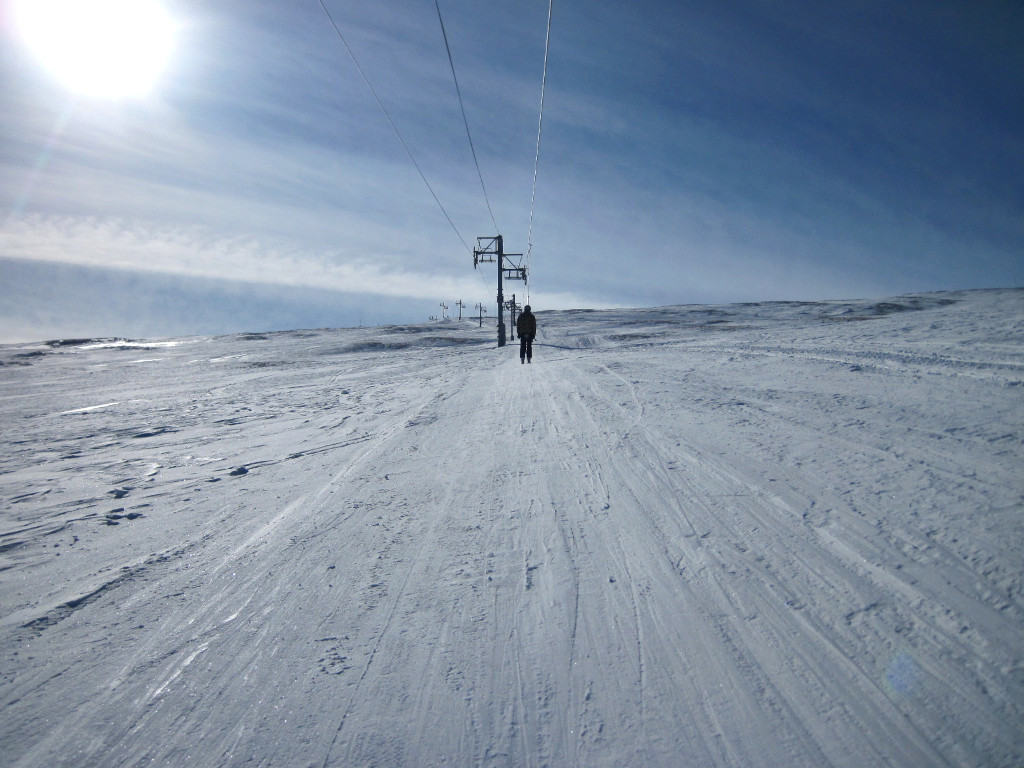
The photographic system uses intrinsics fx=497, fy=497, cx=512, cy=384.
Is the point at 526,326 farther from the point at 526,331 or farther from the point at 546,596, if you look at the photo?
the point at 546,596

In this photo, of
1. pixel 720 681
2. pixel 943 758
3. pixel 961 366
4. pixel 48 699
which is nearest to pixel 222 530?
pixel 48 699

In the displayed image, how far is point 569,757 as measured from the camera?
1.90 metres

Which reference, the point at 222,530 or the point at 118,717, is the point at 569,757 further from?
the point at 222,530

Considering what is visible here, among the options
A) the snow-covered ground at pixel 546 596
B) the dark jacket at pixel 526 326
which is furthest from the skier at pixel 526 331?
the snow-covered ground at pixel 546 596

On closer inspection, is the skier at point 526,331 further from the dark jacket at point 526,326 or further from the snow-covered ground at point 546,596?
the snow-covered ground at point 546,596

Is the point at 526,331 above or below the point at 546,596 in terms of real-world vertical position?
above

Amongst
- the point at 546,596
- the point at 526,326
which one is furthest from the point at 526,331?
the point at 546,596

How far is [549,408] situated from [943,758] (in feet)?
20.1

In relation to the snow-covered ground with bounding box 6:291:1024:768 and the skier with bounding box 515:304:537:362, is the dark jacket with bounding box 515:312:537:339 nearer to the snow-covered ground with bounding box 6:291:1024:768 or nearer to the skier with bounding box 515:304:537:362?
the skier with bounding box 515:304:537:362

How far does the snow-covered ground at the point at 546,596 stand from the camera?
78.2 inches

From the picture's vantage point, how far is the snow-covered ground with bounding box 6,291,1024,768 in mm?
1985

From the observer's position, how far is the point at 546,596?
9.27ft

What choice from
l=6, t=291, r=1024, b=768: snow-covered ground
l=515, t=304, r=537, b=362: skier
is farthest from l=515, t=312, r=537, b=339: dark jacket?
l=6, t=291, r=1024, b=768: snow-covered ground

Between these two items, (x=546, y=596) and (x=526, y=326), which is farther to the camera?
(x=526, y=326)
